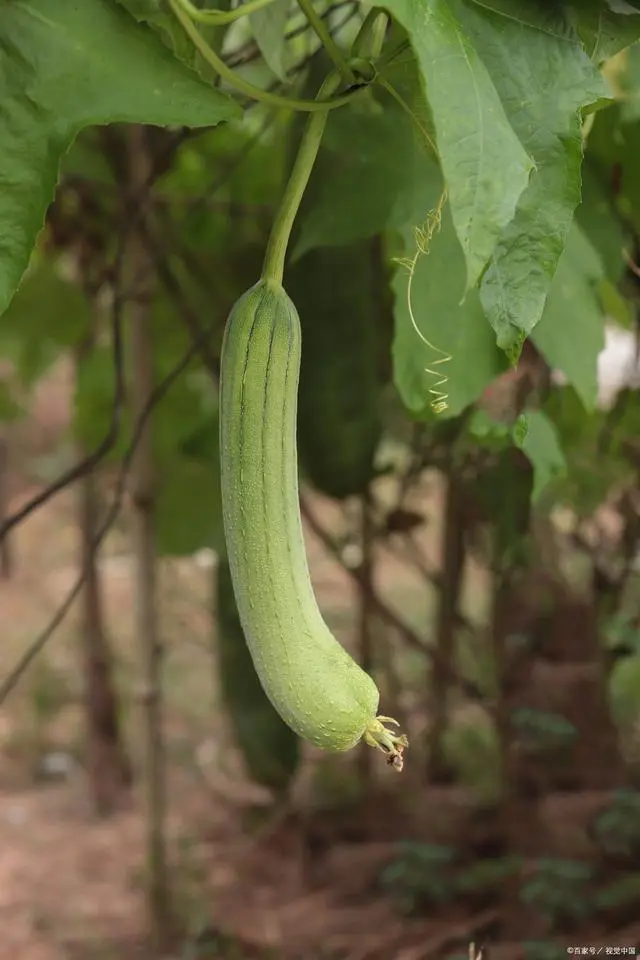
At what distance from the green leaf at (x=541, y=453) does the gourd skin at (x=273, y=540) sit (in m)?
0.28

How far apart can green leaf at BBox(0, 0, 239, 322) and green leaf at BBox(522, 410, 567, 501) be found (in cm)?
37

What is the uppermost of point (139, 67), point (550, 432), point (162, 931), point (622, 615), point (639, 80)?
point (639, 80)

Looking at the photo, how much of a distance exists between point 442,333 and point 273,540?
233 millimetres

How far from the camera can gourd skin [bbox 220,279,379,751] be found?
449 millimetres

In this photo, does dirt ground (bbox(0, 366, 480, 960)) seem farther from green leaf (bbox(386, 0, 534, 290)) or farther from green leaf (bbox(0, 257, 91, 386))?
green leaf (bbox(386, 0, 534, 290))

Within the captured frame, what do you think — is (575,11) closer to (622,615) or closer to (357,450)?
(357,450)

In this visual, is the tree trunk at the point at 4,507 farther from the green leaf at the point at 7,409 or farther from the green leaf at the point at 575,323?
the green leaf at the point at 575,323

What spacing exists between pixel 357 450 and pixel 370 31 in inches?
21.5

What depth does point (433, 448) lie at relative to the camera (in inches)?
47.6

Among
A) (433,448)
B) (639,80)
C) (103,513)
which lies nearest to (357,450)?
(433,448)

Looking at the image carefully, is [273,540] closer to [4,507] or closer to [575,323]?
[575,323]

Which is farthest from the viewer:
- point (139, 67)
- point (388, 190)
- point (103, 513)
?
point (103, 513)

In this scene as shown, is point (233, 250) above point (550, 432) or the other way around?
above

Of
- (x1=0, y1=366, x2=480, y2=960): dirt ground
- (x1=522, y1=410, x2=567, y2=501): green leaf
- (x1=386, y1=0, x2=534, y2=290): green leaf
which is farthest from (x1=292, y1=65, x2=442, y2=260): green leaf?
(x1=0, y1=366, x2=480, y2=960): dirt ground
